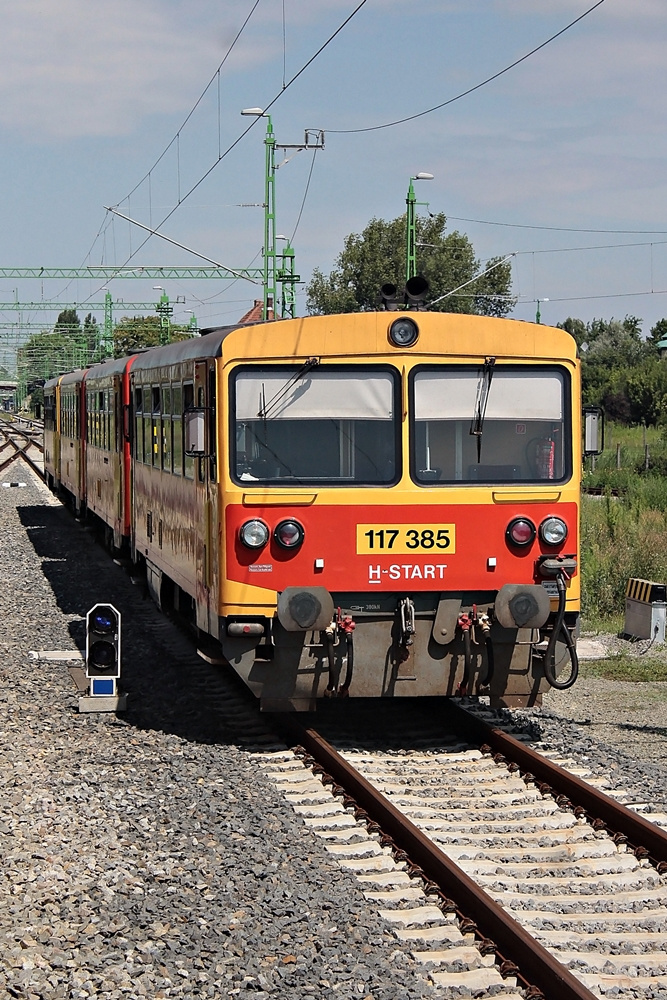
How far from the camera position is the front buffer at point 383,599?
872 cm

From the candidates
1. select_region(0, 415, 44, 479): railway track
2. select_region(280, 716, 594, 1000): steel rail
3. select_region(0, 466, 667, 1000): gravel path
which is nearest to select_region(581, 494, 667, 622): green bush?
select_region(0, 466, 667, 1000): gravel path

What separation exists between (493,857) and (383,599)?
2384 mm

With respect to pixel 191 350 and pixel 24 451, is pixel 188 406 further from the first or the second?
pixel 24 451

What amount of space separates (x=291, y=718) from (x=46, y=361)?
104 m

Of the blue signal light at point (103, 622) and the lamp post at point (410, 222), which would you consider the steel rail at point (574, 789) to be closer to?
the blue signal light at point (103, 622)

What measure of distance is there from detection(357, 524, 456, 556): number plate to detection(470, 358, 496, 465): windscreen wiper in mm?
572

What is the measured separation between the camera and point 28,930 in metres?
5.72

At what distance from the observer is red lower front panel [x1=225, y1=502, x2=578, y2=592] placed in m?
8.74

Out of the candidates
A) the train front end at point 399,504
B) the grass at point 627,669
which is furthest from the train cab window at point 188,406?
the grass at point 627,669

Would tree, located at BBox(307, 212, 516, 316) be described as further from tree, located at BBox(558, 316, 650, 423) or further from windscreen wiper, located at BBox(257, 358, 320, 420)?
windscreen wiper, located at BBox(257, 358, 320, 420)

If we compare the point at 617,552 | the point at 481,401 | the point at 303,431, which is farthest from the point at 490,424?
the point at 617,552

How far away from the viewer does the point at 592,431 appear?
29.7ft

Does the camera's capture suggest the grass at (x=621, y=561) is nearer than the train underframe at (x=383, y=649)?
No

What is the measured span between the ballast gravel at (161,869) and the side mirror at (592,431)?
9.65 feet
